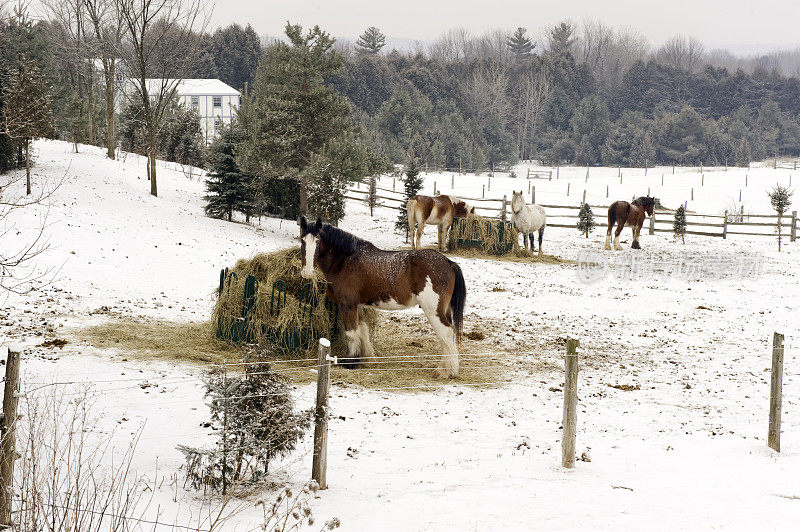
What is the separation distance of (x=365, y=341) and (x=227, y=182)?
50.0ft

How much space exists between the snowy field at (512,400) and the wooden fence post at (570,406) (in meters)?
0.16

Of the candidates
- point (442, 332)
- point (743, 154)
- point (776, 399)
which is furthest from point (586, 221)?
point (743, 154)

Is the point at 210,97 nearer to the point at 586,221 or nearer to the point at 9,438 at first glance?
the point at 586,221

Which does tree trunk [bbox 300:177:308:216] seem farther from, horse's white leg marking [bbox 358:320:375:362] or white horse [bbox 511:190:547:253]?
horse's white leg marking [bbox 358:320:375:362]

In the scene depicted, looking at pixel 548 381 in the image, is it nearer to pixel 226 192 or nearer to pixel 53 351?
pixel 53 351

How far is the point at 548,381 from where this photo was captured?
10094mm

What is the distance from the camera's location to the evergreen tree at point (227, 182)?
2367cm

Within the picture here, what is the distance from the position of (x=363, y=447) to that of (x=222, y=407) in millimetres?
1892

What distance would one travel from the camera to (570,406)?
6.95 meters

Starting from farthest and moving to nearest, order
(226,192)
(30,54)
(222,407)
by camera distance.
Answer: (30,54) → (226,192) → (222,407)

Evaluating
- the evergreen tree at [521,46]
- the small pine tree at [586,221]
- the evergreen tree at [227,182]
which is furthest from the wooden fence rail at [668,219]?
the evergreen tree at [521,46]

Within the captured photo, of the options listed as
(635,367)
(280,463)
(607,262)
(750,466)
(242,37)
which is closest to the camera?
(280,463)

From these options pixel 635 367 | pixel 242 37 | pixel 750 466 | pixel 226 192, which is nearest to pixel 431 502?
pixel 750 466

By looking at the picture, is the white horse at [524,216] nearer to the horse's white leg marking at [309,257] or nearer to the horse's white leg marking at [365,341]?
the horse's white leg marking at [365,341]
